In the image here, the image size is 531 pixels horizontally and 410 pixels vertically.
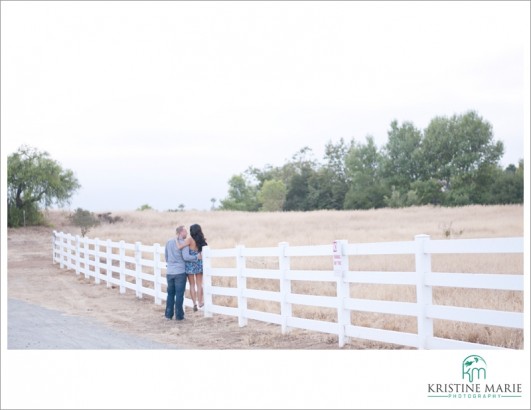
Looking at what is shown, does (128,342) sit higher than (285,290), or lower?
lower

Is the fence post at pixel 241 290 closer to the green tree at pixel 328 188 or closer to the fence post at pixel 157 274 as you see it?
the fence post at pixel 157 274

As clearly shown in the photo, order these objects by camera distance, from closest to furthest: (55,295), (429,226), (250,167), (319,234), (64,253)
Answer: (55,295)
(64,253)
(319,234)
(429,226)
(250,167)

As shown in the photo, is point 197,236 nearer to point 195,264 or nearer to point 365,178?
point 195,264

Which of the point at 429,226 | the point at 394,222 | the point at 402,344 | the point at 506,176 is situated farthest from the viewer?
the point at 506,176

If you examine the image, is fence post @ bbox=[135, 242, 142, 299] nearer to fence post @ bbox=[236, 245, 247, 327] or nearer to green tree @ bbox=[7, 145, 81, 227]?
fence post @ bbox=[236, 245, 247, 327]

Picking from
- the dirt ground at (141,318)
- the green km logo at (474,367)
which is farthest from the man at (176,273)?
the green km logo at (474,367)

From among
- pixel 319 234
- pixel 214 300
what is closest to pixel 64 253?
pixel 319 234

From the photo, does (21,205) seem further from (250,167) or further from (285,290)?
(250,167)

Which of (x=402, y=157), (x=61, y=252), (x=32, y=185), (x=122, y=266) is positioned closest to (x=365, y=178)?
(x=402, y=157)

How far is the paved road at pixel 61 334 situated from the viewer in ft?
35.1

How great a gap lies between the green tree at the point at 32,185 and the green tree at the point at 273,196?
38919mm

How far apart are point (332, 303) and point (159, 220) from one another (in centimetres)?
4006

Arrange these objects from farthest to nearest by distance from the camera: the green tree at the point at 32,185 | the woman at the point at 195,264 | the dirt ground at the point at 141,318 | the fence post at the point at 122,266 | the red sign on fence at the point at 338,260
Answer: the green tree at the point at 32,185
the fence post at the point at 122,266
the woman at the point at 195,264
the dirt ground at the point at 141,318
the red sign on fence at the point at 338,260

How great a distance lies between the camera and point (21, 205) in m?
44.8
